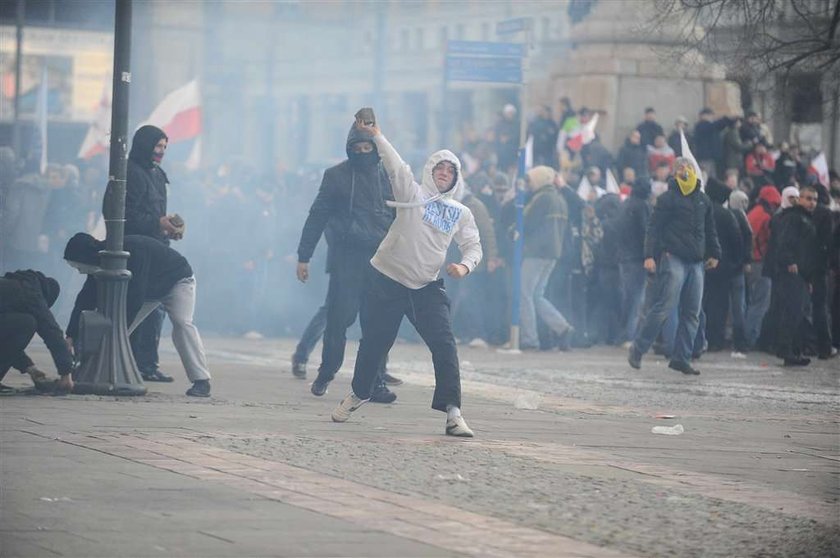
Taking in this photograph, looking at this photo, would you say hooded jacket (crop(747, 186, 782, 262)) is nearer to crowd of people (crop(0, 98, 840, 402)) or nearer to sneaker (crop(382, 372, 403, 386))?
crowd of people (crop(0, 98, 840, 402))

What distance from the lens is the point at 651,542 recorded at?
7156 millimetres

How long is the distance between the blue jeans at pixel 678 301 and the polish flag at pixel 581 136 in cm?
933

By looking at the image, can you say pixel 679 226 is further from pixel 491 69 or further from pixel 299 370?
pixel 299 370

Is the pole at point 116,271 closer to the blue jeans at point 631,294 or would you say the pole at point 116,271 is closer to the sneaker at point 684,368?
the sneaker at point 684,368

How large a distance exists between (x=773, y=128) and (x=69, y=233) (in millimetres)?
22930

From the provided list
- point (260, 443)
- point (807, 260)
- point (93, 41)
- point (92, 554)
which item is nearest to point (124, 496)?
point (92, 554)

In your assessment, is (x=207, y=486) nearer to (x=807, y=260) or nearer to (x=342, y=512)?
(x=342, y=512)

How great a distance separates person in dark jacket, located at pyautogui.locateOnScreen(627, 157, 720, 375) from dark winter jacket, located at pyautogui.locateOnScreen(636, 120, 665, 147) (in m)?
9.08

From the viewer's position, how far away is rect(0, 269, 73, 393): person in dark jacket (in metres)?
11.4

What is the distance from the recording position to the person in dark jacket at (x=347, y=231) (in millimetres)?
12570

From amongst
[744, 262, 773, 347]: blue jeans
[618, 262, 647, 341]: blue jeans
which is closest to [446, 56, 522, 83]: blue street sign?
[618, 262, 647, 341]: blue jeans

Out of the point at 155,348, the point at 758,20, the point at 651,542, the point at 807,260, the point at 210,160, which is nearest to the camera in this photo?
the point at 651,542

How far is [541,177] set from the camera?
19203mm

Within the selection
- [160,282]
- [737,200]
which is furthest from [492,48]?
[160,282]
